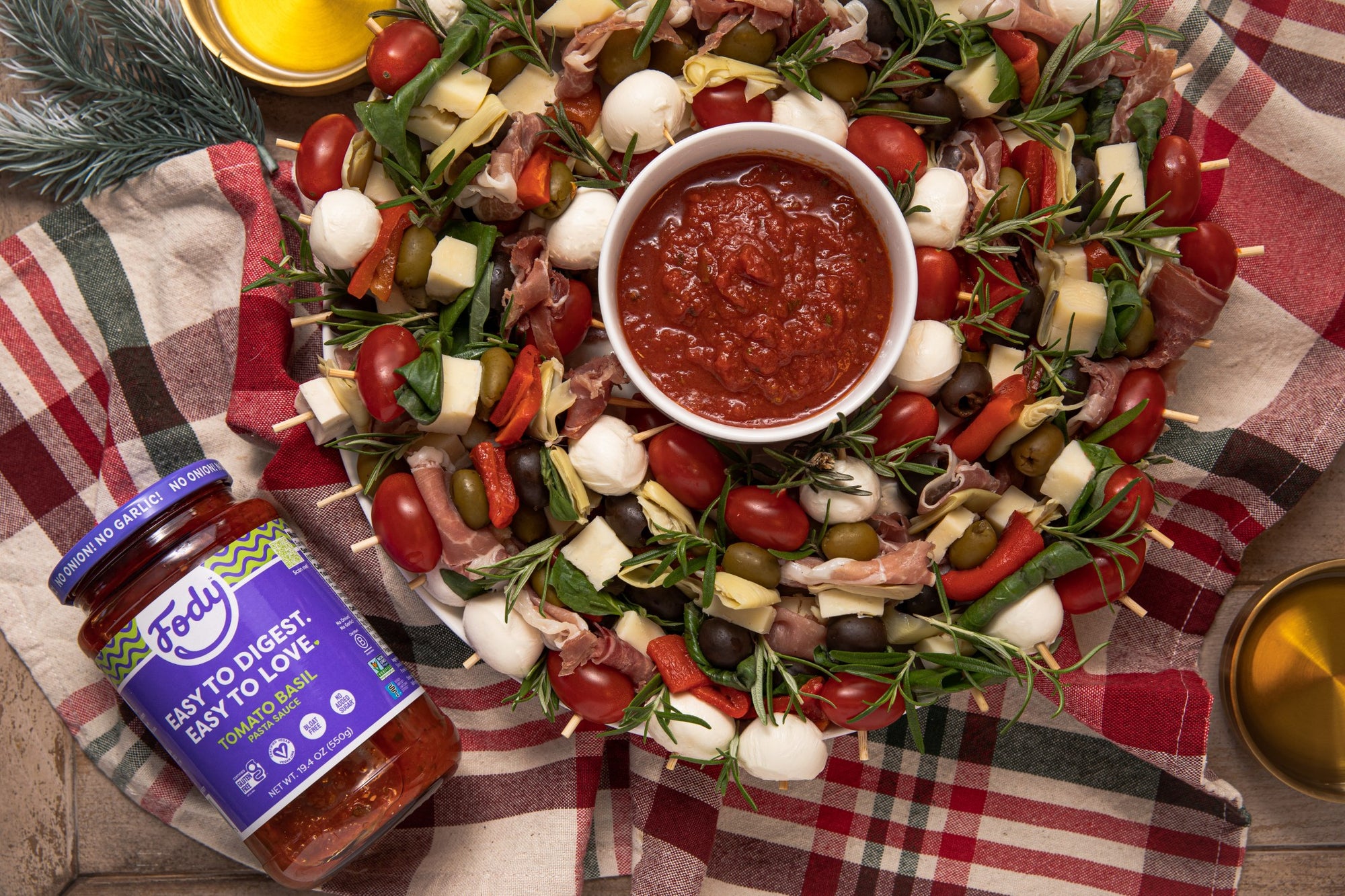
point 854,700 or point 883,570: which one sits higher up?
point 883,570

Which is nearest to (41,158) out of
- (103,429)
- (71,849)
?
(103,429)

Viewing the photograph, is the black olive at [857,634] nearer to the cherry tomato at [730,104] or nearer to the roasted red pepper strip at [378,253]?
the cherry tomato at [730,104]

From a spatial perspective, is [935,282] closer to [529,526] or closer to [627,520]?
[627,520]

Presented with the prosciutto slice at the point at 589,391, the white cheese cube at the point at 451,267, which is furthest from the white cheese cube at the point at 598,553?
the white cheese cube at the point at 451,267

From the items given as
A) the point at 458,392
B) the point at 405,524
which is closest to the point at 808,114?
the point at 458,392

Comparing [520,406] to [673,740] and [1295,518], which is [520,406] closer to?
[673,740]

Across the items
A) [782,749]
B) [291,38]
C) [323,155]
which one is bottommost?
[782,749]

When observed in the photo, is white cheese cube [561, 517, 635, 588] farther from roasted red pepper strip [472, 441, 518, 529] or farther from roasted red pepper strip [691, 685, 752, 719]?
roasted red pepper strip [691, 685, 752, 719]
